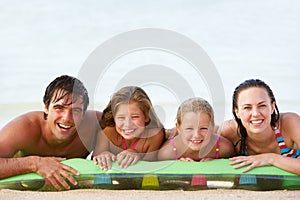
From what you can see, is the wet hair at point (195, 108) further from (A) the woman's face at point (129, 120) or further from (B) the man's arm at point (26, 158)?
(B) the man's arm at point (26, 158)

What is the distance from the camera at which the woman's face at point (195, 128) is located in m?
3.23

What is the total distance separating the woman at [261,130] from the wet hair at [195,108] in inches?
8.1

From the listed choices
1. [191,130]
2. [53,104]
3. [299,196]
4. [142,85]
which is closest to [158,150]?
[191,130]

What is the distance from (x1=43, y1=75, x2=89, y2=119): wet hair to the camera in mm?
3394

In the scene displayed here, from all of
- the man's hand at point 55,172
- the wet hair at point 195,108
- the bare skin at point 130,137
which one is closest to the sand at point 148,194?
the man's hand at point 55,172

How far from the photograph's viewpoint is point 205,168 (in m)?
3.09

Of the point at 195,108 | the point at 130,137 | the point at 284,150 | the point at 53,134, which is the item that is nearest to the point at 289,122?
the point at 284,150

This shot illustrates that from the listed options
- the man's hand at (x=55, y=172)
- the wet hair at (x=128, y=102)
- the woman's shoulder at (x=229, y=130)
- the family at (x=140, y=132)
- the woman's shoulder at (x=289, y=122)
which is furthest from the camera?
the woman's shoulder at (x=229, y=130)

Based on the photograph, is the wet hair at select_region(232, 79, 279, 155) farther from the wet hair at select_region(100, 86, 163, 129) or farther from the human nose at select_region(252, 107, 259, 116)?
the wet hair at select_region(100, 86, 163, 129)

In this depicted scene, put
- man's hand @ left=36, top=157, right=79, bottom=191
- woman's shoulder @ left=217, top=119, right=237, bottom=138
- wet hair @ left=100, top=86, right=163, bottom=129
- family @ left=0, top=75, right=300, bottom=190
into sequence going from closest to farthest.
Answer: man's hand @ left=36, top=157, right=79, bottom=191 → family @ left=0, top=75, right=300, bottom=190 → wet hair @ left=100, top=86, right=163, bottom=129 → woman's shoulder @ left=217, top=119, right=237, bottom=138

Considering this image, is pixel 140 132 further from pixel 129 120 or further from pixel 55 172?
pixel 55 172

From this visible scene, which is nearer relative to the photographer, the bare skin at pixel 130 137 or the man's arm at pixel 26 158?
the man's arm at pixel 26 158

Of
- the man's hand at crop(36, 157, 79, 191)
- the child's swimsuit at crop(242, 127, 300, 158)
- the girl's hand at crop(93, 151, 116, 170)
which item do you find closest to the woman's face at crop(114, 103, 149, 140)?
the girl's hand at crop(93, 151, 116, 170)

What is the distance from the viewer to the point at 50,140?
3596mm
